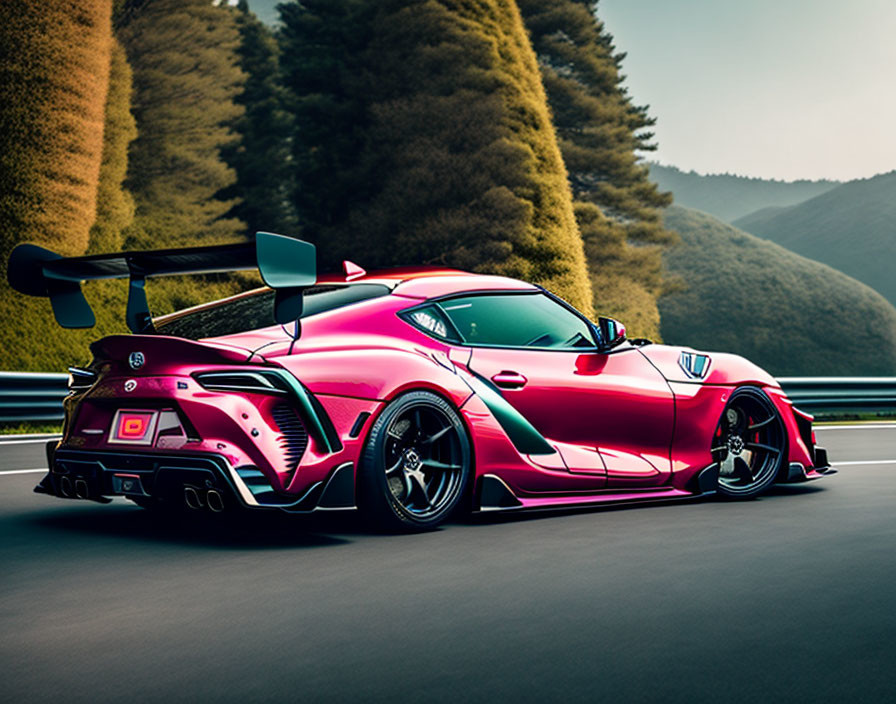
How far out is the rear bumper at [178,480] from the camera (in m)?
5.73

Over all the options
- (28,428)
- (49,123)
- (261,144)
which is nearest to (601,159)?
(261,144)

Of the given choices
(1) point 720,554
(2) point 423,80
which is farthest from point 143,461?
(2) point 423,80

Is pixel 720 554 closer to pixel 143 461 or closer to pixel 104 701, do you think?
pixel 143 461

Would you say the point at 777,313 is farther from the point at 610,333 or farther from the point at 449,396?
the point at 449,396

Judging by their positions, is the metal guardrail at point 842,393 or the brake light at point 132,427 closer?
the brake light at point 132,427

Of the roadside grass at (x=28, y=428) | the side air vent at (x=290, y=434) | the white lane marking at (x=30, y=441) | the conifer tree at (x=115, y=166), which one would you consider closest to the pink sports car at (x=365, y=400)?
the side air vent at (x=290, y=434)

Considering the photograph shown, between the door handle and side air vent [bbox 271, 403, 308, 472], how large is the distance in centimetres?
127

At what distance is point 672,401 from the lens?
25.1ft

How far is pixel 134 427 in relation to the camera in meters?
6.02

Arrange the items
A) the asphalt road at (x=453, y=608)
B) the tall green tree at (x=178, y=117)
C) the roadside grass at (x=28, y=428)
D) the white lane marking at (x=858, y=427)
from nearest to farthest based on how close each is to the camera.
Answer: the asphalt road at (x=453, y=608) → the roadside grass at (x=28, y=428) → the white lane marking at (x=858, y=427) → the tall green tree at (x=178, y=117)

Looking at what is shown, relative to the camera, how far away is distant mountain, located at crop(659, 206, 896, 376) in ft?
274

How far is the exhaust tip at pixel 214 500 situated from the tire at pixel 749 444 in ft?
11.4

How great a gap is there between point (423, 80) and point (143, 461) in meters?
26.0

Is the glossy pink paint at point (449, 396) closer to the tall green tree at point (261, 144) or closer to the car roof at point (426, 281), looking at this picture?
the car roof at point (426, 281)
